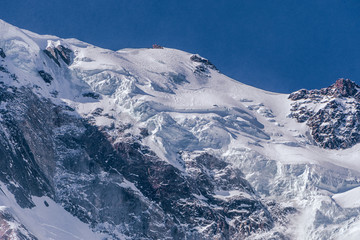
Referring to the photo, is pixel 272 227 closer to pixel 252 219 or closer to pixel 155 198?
pixel 252 219

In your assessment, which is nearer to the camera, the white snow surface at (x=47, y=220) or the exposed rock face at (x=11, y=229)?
the exposed rock face at (x=11, y=229)

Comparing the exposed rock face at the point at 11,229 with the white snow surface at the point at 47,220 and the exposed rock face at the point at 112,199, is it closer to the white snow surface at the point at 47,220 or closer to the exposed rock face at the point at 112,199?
the white snow surface at the point at 47,220

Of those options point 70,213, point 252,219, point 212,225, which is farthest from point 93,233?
point 252,219

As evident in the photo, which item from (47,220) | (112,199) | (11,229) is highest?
(112,199)

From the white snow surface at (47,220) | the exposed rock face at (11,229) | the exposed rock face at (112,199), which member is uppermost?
the exposed rock face at (112,199)

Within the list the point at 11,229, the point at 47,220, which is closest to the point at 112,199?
the point at 47,220

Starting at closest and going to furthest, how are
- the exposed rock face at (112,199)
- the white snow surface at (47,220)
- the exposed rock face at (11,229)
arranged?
the exposed rock face at (11,229), the white snow surface at (47,220), the exposed rock face at (112,199)

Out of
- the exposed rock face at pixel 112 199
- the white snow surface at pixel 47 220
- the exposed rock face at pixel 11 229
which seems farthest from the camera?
the exposed rock face at pixel 112 199

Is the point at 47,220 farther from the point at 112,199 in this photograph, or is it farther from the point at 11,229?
the point at 112,199

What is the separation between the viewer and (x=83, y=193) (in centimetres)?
19112

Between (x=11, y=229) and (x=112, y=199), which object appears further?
(x=112, y=199)

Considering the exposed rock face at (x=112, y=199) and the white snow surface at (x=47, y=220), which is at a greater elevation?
the exposed rock face at (x=112, y=199)

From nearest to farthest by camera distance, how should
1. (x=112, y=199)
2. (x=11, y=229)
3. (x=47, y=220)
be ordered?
(x=11, y=229)
(x=47, y=220)
(x=112, y=199)

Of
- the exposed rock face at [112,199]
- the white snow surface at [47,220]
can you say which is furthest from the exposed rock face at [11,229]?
the exposed rock face at [112,199]
